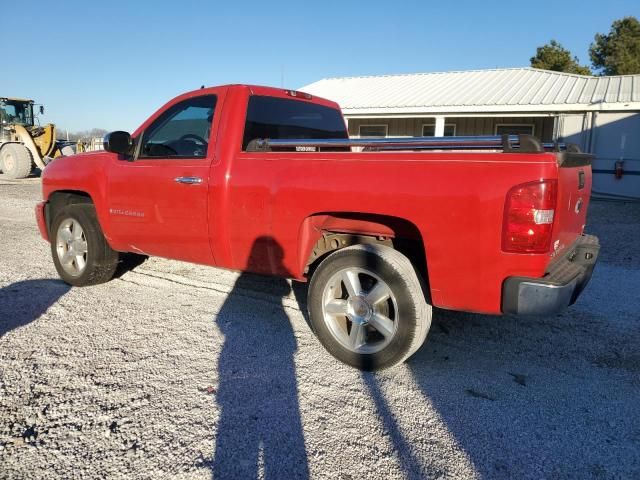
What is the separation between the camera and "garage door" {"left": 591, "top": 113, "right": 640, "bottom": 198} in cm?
1562

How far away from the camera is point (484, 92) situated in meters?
17.3

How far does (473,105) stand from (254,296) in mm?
13574

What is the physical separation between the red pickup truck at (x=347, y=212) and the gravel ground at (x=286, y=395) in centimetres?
46

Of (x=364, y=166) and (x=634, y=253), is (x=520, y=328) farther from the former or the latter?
(x=634, y=253)

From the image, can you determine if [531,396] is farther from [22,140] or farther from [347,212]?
[22,140]

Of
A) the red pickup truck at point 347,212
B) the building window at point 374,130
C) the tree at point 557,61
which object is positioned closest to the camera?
the red pickup truck at point 347,212

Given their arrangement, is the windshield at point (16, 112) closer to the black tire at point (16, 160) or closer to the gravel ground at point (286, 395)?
the black tire at point (16, 160)

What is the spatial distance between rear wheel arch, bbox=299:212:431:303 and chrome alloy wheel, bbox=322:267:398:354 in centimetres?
27

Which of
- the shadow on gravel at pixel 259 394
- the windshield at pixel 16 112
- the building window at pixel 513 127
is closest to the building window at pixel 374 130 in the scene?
the building window at pixel 513 127

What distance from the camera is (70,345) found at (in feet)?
12.3

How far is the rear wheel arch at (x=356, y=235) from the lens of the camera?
3.36 metres

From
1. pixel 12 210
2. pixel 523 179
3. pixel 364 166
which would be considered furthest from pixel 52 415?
pixel 12 210

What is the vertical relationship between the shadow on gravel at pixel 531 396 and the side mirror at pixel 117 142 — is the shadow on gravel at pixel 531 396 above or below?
below

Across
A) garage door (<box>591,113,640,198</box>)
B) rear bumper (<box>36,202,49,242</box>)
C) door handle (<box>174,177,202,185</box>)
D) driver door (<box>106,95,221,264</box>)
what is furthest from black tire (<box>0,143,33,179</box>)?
garage door (<box>591,113,640,198</box>)
